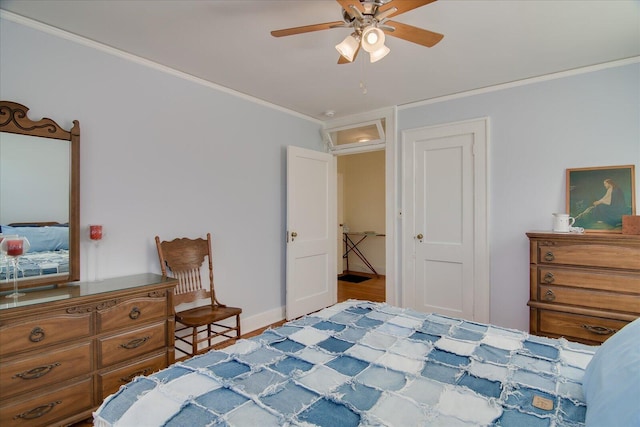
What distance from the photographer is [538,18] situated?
6.81 ft

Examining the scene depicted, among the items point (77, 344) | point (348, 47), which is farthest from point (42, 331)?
point (348, 47)

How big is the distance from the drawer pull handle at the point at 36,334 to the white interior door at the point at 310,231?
2.28m

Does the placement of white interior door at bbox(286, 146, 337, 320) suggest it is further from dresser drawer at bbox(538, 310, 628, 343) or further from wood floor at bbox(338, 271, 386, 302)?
dresser drawer at bbox(538, 310, 628, 343)

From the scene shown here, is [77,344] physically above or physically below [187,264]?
below

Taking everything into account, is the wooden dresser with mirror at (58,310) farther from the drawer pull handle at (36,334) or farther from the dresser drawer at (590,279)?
the dresser drawer at (590,279)

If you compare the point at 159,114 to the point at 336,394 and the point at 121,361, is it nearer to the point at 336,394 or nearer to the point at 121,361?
the point at 121,361

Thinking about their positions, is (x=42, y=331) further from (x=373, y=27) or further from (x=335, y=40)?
(x=335, y=40)

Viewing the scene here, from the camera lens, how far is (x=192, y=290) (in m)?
2.87

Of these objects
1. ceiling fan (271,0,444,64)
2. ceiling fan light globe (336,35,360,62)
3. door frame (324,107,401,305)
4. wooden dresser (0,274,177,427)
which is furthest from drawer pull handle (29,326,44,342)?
door frame (324,107,401,305)

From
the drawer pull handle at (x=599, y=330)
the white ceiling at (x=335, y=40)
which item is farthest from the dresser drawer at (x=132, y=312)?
the drawer pull handle at (x=599, y=330)

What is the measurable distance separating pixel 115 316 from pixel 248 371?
129cm

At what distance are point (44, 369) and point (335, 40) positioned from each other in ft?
8.87

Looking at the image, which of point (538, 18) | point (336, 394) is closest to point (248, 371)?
point (336, 394)

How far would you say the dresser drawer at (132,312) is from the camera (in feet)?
6.66
